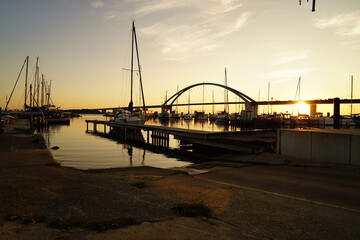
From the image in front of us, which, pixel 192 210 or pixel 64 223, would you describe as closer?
pixel 64 223

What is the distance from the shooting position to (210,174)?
14289 millimetres

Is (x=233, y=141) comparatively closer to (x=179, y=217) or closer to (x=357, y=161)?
(x=357, y=161)

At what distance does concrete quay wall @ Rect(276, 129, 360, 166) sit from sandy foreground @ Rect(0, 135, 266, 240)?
8.57 meters

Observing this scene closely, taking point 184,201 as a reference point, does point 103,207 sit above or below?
above

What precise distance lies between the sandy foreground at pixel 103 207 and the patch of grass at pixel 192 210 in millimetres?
234

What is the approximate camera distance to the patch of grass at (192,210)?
7160 millimetres

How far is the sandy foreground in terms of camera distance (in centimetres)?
587

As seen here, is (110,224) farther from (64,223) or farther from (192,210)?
(192,210)

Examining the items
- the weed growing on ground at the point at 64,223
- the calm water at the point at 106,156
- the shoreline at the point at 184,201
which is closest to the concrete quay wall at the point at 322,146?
the shoreline at the point at 184,201

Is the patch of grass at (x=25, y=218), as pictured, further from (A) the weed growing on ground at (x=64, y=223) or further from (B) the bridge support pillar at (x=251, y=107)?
(B) the bridge support pillar at (x=251, y=107)

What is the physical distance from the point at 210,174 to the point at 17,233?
10.3 m

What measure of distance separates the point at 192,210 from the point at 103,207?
2743mm

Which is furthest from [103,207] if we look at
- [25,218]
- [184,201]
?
[184,201]

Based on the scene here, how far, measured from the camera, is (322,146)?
50.8 feet
